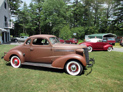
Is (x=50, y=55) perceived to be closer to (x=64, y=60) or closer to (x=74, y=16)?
(x=64, y=60)

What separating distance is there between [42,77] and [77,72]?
1.51 m

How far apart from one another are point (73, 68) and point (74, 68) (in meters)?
0.04

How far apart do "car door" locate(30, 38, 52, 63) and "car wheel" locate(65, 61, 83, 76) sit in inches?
38.9

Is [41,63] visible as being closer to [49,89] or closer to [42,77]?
[42,77]

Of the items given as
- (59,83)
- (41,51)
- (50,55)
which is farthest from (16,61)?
(59,83)

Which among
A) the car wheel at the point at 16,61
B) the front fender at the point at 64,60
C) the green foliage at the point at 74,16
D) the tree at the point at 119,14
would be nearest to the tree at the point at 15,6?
the green foliage at the point at 74,16

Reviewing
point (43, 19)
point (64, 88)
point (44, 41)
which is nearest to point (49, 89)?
point (64, 88)

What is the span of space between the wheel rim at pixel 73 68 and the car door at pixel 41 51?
0.99 metres

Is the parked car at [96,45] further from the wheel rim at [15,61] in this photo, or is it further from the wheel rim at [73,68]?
the wheel rim at [15,61]

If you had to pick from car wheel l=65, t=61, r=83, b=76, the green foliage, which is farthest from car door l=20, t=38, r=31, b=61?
the green foliage

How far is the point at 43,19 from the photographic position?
39.1m

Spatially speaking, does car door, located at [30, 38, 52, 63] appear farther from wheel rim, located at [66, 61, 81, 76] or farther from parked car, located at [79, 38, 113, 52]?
parked car, located at [79, 38, 113, 52]

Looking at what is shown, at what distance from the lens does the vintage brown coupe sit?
4320 mm

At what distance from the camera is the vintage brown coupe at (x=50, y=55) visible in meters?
4.32
